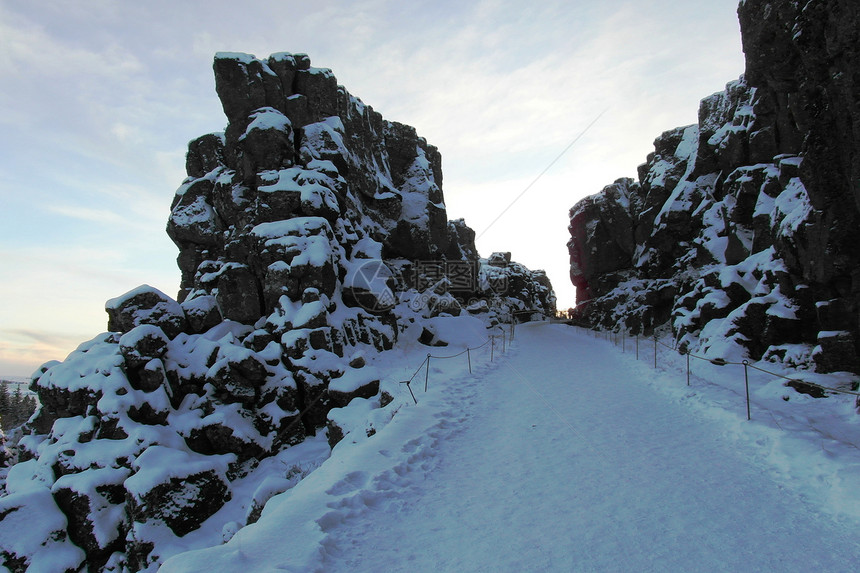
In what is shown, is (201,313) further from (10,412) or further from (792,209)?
(10,412)

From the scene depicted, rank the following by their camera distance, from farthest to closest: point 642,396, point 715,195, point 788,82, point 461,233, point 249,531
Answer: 1. point 461,233
2. point 715,195
3. point 788,82
4. point 642,396
5. point 249,531

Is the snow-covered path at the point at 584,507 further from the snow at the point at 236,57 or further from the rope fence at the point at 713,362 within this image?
the snow at the point at 236,57

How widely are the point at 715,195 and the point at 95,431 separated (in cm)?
3692

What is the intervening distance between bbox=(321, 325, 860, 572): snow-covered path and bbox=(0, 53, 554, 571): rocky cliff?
4408 mm

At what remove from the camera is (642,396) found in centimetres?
1309

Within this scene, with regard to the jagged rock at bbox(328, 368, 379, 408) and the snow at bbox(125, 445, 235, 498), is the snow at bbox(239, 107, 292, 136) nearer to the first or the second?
the jagged rock at bbox(328, 368, 379, 408)

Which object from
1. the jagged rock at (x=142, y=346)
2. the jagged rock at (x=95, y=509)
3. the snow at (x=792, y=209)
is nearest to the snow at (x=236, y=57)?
the jagged rock at (x=142, y=346)

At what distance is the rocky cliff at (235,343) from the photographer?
1273 centimetres

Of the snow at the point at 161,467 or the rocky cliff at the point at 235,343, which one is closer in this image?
the snow at the point at 161,467

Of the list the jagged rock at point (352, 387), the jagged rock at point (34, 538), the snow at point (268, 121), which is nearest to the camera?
the jagged rock at point (34, 538)

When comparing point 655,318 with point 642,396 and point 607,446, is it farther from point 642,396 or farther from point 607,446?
point 607,446

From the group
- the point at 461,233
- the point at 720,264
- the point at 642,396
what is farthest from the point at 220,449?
the point at 461,233

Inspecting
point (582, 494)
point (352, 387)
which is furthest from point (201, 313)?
point (582, 494)

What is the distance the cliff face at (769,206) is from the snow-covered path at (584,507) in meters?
8.15
